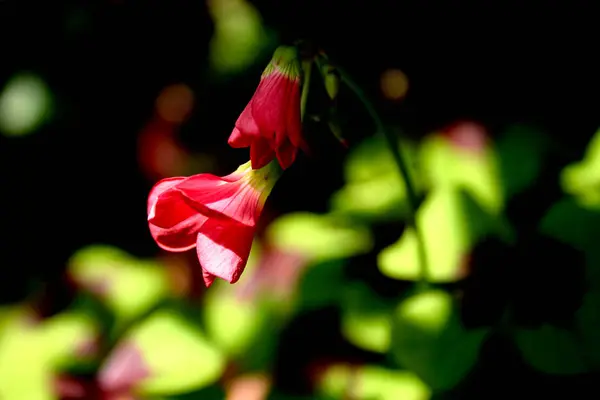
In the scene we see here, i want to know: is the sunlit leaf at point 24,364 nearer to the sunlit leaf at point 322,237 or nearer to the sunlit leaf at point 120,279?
the sunlit leaf at point 120,279

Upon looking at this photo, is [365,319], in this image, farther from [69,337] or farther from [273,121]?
[69,337]

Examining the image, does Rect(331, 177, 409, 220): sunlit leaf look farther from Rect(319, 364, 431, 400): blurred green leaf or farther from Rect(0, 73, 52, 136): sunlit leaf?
Rect(0, 73, 52, 136): sunlit leaf

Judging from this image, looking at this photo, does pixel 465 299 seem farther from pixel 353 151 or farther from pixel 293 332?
pixel 353 151

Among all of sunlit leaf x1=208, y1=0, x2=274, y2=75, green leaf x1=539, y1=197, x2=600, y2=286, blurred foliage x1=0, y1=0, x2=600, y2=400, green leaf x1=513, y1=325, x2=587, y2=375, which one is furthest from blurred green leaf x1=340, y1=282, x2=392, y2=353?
sunlit leaf x1=208, y1=0, x2=274, y2=75

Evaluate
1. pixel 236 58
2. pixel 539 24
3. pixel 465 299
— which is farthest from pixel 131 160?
pixel 539 24

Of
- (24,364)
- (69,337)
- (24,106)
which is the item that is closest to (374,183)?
(69,337)

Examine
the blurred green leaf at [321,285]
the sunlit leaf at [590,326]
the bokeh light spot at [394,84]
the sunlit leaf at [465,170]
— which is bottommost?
the sunlit leaf at [590,326]

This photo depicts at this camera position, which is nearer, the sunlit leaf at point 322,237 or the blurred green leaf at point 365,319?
the blurred green leaf at point 365,319

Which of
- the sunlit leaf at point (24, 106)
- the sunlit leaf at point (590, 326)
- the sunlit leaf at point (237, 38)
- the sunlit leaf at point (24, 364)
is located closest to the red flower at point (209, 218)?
the sunlit leaf at point (590, 326)
